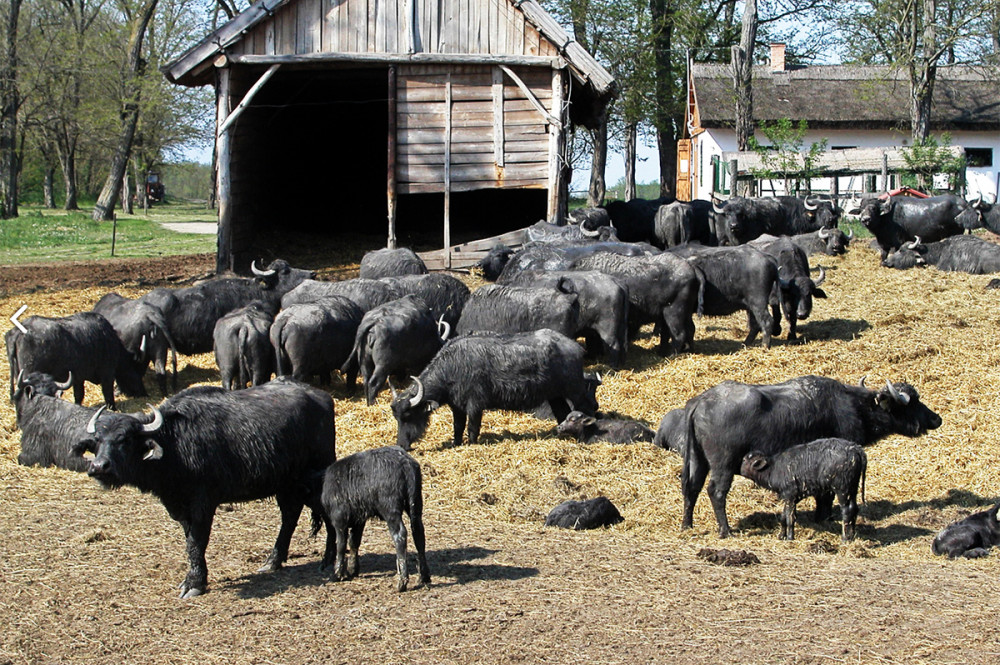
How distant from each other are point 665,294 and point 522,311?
81.9 inches

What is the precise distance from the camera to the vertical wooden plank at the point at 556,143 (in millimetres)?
21109

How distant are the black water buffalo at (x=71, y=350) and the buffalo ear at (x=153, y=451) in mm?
6268

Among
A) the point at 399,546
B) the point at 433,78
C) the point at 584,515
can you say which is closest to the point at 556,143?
the point at 433,78

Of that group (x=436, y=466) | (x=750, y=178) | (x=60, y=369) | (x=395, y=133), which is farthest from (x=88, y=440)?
(x=750, y=178)

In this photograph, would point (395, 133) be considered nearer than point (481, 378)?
No

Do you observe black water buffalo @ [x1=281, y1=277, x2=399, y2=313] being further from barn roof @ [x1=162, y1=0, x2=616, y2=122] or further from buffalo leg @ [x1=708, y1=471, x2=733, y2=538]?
buffalo leg @ [x1=708, y1=471, x2=733, y2=538]

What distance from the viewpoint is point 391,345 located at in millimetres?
13398

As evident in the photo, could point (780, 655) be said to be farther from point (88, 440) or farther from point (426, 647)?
point (88, 440)

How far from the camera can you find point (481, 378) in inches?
469

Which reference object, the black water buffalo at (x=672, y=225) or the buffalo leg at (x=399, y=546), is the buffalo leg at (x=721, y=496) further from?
the black water buffalo at (x=672, y=225)

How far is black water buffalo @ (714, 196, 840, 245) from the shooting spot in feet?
79.2

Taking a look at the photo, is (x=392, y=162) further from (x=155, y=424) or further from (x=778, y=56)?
(x=778, y=56)

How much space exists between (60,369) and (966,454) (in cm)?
962

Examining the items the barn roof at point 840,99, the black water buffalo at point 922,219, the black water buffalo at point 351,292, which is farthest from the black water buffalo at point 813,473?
the barn roof at point 840,99
